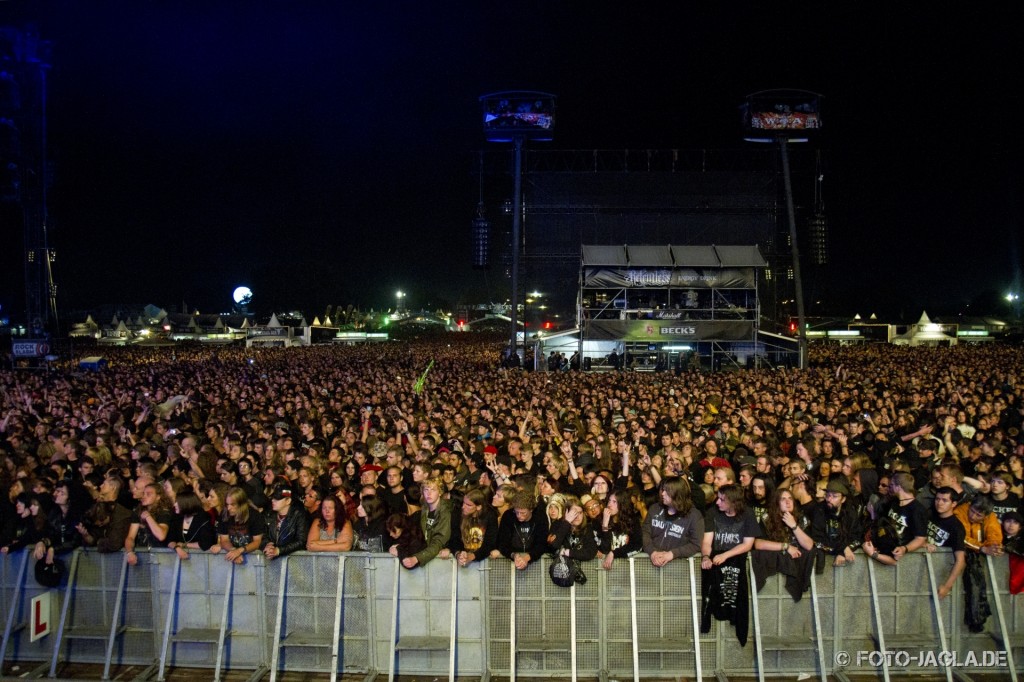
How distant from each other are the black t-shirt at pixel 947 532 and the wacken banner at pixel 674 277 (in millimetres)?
22925

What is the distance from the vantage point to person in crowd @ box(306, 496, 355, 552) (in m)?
5.25

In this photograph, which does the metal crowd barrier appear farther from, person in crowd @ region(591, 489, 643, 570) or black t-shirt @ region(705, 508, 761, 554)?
black t-shirt @ region(705, 508, 761, 554)

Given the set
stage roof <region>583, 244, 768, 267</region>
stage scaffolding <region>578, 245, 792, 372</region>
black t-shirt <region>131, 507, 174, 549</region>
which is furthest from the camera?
stage roof <region>583, 244, 768, 267</region>

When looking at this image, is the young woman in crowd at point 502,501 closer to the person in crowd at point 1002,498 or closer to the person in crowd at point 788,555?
the person in crowd at point 788,555

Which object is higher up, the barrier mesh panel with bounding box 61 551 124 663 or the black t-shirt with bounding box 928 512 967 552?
the black t-shirt with bounding box 928 512 967 552

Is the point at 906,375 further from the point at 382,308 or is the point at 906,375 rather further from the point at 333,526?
the point at 382,308

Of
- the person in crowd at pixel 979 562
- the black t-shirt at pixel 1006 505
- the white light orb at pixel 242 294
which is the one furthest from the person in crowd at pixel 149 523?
the white light orb at pixel 242 294

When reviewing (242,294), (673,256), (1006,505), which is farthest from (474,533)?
(242,294)

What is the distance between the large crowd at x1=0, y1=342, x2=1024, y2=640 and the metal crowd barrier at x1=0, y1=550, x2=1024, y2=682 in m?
0.15

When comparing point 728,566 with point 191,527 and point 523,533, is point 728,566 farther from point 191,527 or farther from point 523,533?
point 191,527

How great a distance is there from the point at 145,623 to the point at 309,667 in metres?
1.30

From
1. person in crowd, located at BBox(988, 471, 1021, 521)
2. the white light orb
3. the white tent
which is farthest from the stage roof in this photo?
the white light orb

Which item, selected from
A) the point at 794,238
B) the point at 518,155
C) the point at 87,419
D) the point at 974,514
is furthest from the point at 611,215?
the point at 974,514

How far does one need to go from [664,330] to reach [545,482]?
21513mm
